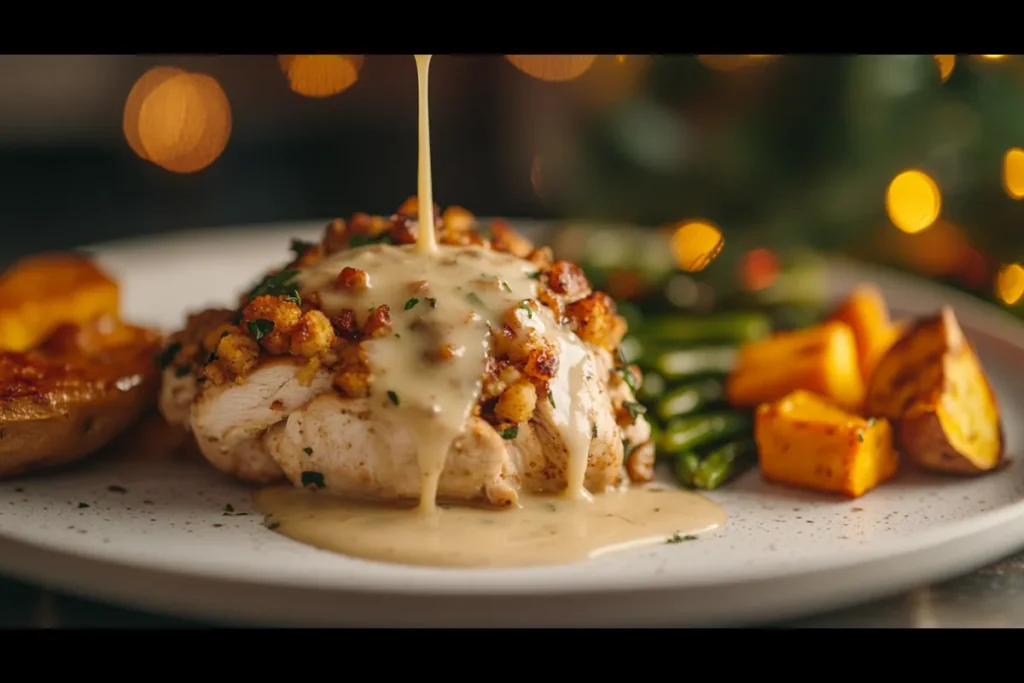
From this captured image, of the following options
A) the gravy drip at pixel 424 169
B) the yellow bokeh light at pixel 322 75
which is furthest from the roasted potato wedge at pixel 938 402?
the yellow bokeh light at pixel 322 75

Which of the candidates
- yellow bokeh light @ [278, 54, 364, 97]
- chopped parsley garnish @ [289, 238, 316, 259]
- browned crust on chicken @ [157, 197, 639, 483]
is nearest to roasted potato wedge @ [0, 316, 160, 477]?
browned crust on chicken @ [157, 197, 639, 483]

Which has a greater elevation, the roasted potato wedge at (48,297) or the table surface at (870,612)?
the roasted potato wedge at (48,297)

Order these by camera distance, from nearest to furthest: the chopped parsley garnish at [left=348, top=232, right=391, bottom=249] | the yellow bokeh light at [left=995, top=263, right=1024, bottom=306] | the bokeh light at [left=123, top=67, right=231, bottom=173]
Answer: the chopped parsley garnish at [left=348, top=232, right=391, bottom=249] < the yellow bokeh light at [left=995, top=263, right=1024, bottom=306] < the bokeh light at [left=123, top=67, right=231, bottom=173]

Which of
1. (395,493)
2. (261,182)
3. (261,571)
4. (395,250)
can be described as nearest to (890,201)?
(395,250)

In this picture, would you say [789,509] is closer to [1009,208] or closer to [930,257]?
[1009,208]

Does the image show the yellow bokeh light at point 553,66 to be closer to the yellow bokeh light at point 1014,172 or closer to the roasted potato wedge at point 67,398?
the yellow bokeh light at point 1014,172

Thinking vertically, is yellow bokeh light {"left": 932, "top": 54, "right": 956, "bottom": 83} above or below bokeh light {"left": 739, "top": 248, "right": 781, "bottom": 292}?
above

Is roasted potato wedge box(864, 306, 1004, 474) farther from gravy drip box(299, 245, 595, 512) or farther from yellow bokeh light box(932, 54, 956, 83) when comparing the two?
yellow bokeh light box(932, 54, 956, 83)
